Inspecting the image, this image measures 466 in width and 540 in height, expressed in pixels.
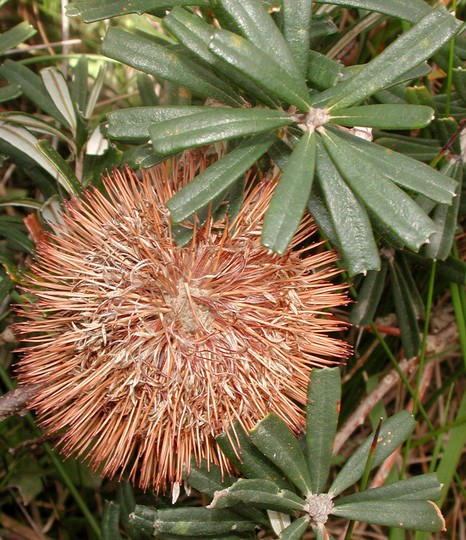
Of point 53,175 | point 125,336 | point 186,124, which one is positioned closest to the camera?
point 186,124

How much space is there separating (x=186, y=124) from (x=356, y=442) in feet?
4.24

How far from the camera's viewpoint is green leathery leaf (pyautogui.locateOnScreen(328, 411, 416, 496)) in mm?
1130

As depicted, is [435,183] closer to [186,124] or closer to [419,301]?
[186,124]

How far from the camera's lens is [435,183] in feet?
3.10

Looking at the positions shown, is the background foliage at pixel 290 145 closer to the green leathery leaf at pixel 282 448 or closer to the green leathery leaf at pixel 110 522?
the green leathery leaf at pixel 110 522

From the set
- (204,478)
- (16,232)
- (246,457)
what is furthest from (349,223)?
(16,232)

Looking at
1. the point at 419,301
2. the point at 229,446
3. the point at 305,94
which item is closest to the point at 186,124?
the point at 305,94

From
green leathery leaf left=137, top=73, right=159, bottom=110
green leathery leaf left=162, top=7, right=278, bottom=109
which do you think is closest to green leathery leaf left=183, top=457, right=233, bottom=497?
green leathery leaf left=162, top=7, right=278, bottom=109

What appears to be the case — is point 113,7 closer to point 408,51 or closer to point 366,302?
point 408,51

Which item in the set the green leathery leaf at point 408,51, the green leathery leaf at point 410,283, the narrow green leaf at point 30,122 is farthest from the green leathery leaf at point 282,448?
the narrow green leaf at point 30,122

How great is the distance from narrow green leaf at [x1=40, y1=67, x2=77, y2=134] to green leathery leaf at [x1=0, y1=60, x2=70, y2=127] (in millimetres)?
21

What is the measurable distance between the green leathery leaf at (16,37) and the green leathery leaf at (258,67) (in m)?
0.67

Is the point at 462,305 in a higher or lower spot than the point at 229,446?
higher

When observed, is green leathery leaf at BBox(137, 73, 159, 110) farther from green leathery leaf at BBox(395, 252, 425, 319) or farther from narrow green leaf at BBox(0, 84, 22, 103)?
green leathery leaf at BBox(395, 252, 425, 319)
